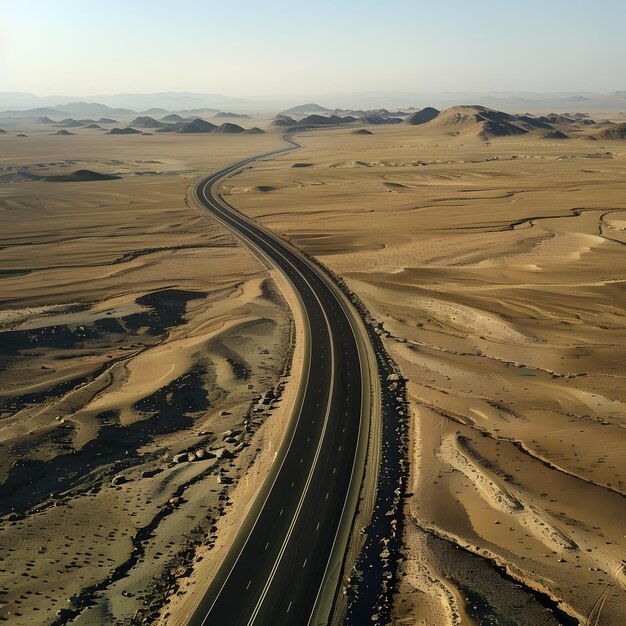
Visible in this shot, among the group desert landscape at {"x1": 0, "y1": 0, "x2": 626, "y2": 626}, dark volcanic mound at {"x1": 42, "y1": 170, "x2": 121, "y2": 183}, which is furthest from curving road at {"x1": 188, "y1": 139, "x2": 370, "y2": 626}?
dark volcanic mound at {"x1": 42, "y1": 170, "x2": 121, "y2": 183}

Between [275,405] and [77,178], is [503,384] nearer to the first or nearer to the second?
[275,405]

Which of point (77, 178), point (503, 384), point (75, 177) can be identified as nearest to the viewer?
point (503, 384)

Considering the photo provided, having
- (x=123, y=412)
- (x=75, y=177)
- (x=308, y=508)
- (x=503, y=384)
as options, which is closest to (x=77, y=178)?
(x=75, y=177)

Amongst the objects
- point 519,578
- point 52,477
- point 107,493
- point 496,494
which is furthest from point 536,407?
point 52,477

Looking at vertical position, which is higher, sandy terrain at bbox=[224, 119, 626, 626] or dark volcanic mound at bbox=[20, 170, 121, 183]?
dark volcanic mound at bbox=[20, 170, 121, 183]

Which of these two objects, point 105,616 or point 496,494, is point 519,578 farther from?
point 105,616

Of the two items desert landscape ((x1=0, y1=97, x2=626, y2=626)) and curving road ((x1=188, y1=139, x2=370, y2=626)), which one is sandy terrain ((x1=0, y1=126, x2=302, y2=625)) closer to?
desert landscape ((x1=0, y1=97, x2=626, y2=626))

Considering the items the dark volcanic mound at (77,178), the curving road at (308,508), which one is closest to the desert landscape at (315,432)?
the curving road at (308,508)
